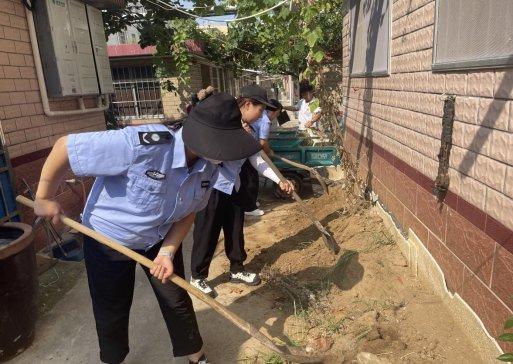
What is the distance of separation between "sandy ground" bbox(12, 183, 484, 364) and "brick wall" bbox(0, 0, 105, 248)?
1183 millimetres

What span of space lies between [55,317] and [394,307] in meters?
2.73

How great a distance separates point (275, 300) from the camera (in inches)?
139

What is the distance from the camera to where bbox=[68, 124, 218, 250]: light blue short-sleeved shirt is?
1933 mm

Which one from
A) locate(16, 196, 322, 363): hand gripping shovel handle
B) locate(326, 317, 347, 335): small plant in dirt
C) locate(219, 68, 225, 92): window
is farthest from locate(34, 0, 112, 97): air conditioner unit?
locate(219, 68, 225, 92): window

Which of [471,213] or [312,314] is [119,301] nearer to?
[312,314]

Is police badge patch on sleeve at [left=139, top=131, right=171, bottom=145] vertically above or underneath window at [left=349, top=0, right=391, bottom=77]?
underneath

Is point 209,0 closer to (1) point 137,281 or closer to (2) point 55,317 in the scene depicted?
(1) point 137,281

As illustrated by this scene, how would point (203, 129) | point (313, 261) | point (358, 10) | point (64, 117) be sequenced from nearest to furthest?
point (203, 129) < point (313, 261) < point (64, 117) < point (358, 10)

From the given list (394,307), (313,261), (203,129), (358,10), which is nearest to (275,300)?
(313,261)

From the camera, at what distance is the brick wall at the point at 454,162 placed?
2.04 meters

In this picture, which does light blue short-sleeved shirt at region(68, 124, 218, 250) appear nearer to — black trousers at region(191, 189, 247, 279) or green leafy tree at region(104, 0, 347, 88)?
black trousers at region(191, 189, 247, 279)

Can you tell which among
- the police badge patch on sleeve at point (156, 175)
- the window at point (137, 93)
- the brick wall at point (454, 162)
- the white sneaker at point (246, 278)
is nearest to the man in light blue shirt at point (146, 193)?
the police badge patch on sleeve at point (156, 175)

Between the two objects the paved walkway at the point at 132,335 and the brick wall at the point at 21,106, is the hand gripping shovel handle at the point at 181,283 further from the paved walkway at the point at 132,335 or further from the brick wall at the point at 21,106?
the brick wall at the point at 21,106

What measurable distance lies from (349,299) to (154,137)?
7.03 feet
